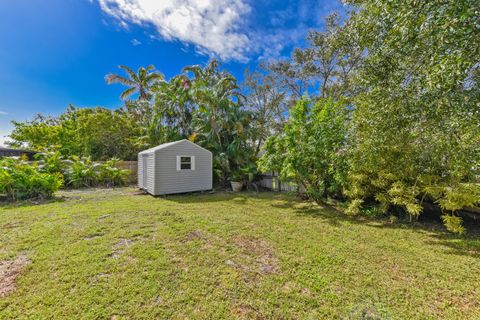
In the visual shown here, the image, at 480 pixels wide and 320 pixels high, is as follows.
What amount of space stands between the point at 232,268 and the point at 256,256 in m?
0.53

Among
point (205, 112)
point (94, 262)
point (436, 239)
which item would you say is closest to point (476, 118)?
point (436, 239)

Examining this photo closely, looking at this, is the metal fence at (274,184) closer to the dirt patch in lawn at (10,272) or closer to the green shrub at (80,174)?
the dirt patch in lawn at (10,272)

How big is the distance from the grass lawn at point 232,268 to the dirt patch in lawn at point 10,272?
0.03 m

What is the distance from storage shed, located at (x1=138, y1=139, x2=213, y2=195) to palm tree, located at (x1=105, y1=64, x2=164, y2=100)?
9.64 meters

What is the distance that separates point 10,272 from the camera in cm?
271

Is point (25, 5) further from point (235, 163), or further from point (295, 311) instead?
point (295, 311)

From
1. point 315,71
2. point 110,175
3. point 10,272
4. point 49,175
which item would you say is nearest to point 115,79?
point 110,175

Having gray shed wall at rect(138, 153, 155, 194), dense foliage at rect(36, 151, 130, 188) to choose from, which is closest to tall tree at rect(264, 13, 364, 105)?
gray shed wall at rect(138, 153, 155, 194)

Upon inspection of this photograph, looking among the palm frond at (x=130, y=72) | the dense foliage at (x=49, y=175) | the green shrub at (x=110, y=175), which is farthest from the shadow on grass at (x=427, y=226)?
the palm frond at (x=130, y=72)

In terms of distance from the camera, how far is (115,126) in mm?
13328

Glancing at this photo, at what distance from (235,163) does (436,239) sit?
7.93m

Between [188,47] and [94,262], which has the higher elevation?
[188,47]

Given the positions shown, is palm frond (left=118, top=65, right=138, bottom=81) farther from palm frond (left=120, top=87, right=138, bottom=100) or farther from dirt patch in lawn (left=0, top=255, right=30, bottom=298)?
dirt patch in lawn (left=0, top=255, right=30, bottom=298)

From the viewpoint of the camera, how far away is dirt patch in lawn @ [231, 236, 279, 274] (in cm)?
291
